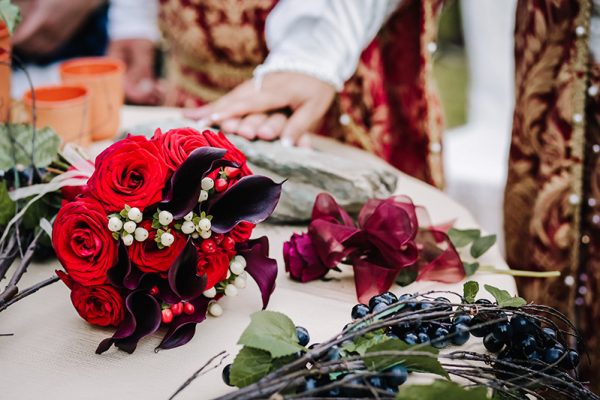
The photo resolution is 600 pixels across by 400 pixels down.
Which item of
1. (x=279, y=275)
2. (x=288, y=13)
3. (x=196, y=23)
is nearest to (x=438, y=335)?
(x=279, y=275)

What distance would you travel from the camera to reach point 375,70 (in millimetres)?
1498

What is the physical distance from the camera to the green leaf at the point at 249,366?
561 mm

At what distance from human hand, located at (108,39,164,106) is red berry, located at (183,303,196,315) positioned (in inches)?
60.8

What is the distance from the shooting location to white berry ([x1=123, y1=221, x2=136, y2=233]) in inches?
26.1

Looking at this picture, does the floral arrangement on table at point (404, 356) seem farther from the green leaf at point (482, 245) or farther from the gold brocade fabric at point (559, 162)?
the gold brocade fabric at point (559, 162)

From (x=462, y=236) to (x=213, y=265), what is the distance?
1.28ft

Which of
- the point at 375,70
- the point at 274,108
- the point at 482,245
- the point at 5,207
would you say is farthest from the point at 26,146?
the point at 375,70

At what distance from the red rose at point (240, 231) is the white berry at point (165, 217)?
8 cm

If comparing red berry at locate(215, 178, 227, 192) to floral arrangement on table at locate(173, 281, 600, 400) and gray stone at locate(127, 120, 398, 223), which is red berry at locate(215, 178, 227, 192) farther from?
gray stone at locate(127, 120, 398, 223)

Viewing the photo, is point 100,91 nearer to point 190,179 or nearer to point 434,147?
point 190,179

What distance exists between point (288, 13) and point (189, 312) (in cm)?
82

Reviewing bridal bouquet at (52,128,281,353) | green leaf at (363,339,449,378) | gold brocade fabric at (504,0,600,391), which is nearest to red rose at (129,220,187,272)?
bridal bouquet at (52,128,281,353)

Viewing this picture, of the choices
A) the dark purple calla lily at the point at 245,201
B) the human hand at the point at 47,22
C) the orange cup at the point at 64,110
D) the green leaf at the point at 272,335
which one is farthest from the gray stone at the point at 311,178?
the human hand at the point at 47,22

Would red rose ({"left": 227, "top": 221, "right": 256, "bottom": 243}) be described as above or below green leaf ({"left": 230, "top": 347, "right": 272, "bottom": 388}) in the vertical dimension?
above
